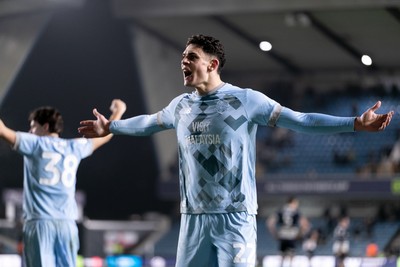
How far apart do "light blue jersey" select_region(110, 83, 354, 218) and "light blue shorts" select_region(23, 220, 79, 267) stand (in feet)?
8.06

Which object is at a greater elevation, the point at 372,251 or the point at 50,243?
the point at 372,251

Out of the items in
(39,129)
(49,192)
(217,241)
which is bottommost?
(217,241)

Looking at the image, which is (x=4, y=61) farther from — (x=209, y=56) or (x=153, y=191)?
(x=209, y=56)

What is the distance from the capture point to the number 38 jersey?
8.35 meters

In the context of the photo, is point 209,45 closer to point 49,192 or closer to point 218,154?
point 218,154

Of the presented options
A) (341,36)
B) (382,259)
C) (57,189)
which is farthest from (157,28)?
(57,189)

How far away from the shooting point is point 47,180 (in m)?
8.40

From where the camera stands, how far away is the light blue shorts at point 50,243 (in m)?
8.16

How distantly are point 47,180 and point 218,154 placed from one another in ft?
9.16

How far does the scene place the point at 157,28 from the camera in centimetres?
2808

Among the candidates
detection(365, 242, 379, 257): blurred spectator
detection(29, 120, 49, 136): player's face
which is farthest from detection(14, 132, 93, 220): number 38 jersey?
detection(365, 242, 379, 257): blurred spectator

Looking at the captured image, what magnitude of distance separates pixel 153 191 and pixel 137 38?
5658 millimetres

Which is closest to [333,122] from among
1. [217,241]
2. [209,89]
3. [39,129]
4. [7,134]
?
[209,89]

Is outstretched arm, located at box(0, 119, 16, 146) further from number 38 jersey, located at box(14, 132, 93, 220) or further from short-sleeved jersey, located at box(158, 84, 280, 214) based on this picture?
short-sleeved jersey, located at box(158, 84, 280, 214)
